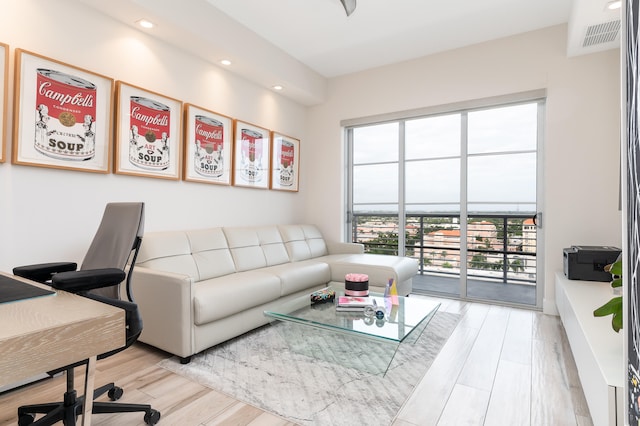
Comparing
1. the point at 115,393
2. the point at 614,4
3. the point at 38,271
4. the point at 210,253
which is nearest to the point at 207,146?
the point at 210,253

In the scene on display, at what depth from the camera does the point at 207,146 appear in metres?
3.45

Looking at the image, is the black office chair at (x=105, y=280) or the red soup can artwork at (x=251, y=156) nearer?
the black office chair at (x=105, y=280)

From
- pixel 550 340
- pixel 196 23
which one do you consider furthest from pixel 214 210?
pixel 550 340

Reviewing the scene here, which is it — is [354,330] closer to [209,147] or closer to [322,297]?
[322,297]

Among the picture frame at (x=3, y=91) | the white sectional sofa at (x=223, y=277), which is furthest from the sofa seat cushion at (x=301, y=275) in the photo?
the picture frame at (x=3, y=91)

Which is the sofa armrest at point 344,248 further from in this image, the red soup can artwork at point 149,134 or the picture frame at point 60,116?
the picture frame at point 60,116

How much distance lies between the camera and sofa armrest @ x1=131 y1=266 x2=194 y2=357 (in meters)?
2.22

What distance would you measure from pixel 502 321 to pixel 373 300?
59.0 inches

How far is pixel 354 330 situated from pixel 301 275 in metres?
1.40

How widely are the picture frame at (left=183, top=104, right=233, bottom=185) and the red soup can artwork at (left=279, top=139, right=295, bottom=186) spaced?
906 mm

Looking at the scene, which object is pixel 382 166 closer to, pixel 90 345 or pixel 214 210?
pixel 214 210

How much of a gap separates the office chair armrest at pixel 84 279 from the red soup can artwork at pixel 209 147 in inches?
82.2

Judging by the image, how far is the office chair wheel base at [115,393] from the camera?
1.78 m

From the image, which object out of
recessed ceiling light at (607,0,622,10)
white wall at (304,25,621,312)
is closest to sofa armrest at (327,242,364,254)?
white wall at (304,25,621,312)
